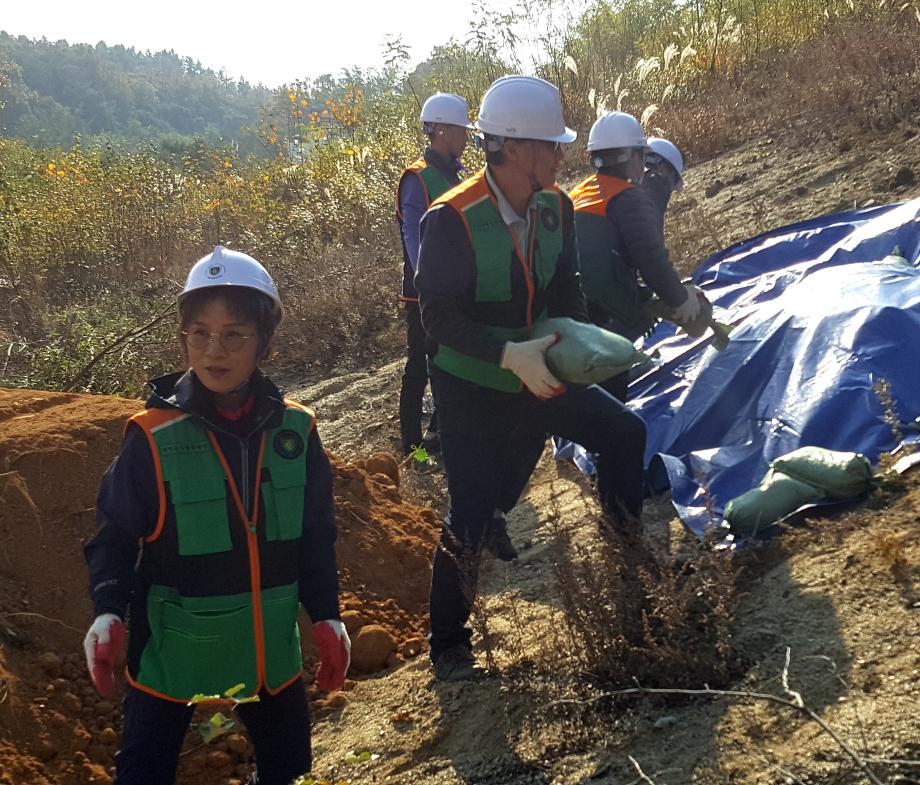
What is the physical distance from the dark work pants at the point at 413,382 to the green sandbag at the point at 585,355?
2.38 metres

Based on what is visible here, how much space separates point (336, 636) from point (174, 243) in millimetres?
10237

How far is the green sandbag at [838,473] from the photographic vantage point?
392 cm

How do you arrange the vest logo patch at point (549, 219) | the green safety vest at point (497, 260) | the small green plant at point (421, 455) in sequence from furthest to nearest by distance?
1. the small green plant at point (421, 455)
2. the vest logo patch at point (549, 219)
3. the green safety vest at point (497, 260)

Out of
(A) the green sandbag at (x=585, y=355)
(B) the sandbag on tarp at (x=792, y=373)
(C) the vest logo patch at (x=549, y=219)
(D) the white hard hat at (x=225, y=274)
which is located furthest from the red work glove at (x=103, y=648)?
(B) the sandbag on tarp at (x=792, y=373)

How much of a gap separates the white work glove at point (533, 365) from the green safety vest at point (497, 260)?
134 millimetres

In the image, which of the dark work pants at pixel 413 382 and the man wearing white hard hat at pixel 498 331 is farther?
the dark work pants at pixel 413 382

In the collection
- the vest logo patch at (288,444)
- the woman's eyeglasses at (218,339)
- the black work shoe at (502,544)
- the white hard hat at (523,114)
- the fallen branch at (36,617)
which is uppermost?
the white hard hat at (523,114)

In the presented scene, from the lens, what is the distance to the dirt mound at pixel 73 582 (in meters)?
3.45

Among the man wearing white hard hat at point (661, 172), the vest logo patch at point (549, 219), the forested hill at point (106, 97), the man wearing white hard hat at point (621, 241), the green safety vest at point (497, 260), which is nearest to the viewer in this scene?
the green safety vest at point (497, 260)

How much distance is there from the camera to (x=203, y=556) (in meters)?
2.37

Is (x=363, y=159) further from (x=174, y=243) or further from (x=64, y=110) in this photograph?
(x=64, y=110)

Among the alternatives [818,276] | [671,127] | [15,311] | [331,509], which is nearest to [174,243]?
[15,311]

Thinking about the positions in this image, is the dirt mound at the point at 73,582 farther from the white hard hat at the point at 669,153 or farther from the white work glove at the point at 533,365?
the white hard hat at the point at 669,153

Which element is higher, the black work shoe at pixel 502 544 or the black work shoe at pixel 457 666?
the black work shoe at pixel 457 666
